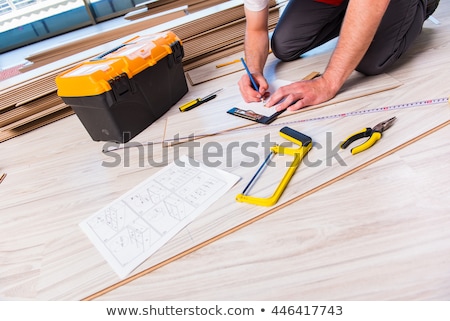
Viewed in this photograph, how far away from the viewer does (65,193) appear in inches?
38.7

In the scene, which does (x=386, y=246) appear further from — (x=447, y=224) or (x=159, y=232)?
(x=159, y=232)

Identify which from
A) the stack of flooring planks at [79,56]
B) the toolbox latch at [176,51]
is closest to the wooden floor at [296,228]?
the toolbox latch at [176,51]

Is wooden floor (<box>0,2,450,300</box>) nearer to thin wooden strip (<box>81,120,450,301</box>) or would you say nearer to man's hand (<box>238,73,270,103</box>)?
thin wooden strip (<box>81,120,450,301</box>)

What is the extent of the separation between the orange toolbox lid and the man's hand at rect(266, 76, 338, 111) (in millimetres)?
541

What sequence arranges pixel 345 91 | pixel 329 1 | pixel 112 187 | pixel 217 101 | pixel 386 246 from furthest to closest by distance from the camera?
pixel 329 1, pixel 217 101, pixel 345 91, pixel 112 187, pixel 386 246

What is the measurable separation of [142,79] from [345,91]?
80 centimetres

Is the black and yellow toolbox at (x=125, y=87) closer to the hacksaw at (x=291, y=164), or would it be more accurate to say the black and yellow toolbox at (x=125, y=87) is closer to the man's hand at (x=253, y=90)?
the man's hand at (x=253, y=90)

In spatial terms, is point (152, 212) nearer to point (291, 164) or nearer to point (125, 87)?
point (291, 164)

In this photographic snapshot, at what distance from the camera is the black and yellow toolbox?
1.06 metres

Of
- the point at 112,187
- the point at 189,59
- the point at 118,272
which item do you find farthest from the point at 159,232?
the point at 189,59

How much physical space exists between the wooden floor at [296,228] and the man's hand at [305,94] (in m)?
0.05

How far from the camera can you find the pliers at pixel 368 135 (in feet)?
2.65

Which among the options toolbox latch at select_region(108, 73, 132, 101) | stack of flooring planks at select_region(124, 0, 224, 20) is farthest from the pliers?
stack of flooring planks at select_region(124, 0, 224, 20)

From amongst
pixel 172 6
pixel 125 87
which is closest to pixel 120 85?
pixel 125 87
